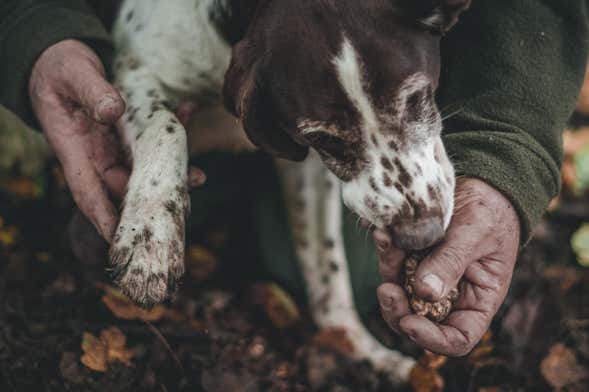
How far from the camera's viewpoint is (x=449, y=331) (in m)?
1.92

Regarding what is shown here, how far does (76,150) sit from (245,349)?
3.56 feet

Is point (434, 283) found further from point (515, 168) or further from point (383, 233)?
point (515, 168)

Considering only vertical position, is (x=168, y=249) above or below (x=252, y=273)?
above

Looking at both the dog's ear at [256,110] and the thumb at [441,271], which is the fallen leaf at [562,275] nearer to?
the thumb at [441,271]

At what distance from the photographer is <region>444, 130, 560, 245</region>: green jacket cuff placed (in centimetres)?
209

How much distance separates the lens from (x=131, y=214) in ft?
6.86

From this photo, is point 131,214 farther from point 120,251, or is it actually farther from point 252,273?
point 252,273

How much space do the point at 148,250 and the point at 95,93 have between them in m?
0.56

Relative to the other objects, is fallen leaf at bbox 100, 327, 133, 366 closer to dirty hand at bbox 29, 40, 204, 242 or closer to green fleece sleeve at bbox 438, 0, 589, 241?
dirty hand at bbox 29, 40, 204, 242

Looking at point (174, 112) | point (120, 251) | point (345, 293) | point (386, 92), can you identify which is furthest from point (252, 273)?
point (386, 92)

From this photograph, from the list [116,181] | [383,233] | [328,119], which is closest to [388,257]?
[383,233]

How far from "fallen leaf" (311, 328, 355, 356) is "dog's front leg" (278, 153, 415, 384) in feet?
0.19

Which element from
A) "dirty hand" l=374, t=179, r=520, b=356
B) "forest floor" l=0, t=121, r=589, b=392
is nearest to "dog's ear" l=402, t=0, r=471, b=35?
"dirty hand" l=374, t=179, r=520, b=356

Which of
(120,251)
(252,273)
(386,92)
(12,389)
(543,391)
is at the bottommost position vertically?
(252,273)
